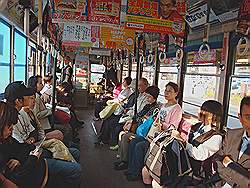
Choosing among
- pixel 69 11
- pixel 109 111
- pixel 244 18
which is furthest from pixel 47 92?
pixel 244 18

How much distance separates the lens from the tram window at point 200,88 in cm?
376

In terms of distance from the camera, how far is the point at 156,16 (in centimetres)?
385

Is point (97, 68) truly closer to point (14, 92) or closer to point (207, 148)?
point (14, 92)

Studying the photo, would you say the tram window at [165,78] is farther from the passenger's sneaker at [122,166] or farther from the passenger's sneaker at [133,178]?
the passenger's sneaker at [133,178]

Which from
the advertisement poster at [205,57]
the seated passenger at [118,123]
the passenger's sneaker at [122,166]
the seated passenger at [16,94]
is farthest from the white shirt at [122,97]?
the seated passenger at [16,94]

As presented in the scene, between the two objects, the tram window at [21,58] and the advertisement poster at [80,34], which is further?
the advertisement poster at [80,34]

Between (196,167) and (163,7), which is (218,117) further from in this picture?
(163,7)

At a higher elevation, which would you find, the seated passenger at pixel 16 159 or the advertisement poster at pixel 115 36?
the advertisement poster at pixel 115 36

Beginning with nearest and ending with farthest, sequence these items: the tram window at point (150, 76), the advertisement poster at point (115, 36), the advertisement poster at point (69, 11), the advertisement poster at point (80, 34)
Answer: the advertisement poster at point (69, 11) < the advertisement poster at point (80, 34) < the advertisement poster at point (115, 36) < the tram window at point (150, 76)

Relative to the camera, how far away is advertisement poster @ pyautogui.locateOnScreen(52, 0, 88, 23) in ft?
15.0

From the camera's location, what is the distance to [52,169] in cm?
278

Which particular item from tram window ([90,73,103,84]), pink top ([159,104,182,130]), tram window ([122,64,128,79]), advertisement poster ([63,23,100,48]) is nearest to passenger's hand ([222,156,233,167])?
pink top ([159,104,182,130])

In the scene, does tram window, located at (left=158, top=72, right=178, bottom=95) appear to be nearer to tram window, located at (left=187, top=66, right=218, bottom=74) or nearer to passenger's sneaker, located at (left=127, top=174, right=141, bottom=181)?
tram window, located at (left=187, top=66, right=218, bottom=74)

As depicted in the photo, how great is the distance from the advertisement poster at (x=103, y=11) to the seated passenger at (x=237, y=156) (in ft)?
9.69
